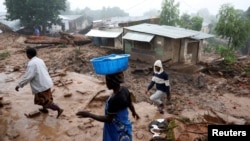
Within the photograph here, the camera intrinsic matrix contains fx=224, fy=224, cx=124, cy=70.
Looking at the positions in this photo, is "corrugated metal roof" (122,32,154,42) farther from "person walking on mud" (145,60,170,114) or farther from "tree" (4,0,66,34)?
"tree" (4,0,66,34)

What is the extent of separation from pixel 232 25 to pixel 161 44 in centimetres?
605

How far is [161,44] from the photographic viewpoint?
13.9 metres


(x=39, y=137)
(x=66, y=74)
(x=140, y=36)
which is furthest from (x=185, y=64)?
(x=39, y=137)

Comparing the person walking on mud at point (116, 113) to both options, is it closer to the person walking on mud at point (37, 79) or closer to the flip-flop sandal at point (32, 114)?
the person walking on mud at point (37, 79)

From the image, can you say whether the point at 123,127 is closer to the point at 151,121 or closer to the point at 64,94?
the point at 151,121

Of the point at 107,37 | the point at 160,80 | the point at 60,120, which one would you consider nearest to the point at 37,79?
the point at 60,120

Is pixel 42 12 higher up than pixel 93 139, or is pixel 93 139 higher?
pixel 42 12

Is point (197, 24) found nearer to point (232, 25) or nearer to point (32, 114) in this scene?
point (232, 25)

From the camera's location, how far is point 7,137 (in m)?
4.40

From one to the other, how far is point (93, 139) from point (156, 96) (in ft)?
6.42

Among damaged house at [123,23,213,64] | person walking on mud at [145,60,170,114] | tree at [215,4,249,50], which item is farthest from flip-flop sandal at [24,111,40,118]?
tree at [215,4,249,50]

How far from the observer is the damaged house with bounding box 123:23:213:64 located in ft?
45.4

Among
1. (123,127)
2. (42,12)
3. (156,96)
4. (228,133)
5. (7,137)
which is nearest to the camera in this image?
(123,127)

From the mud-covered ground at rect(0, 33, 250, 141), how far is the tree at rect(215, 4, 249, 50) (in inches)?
194
